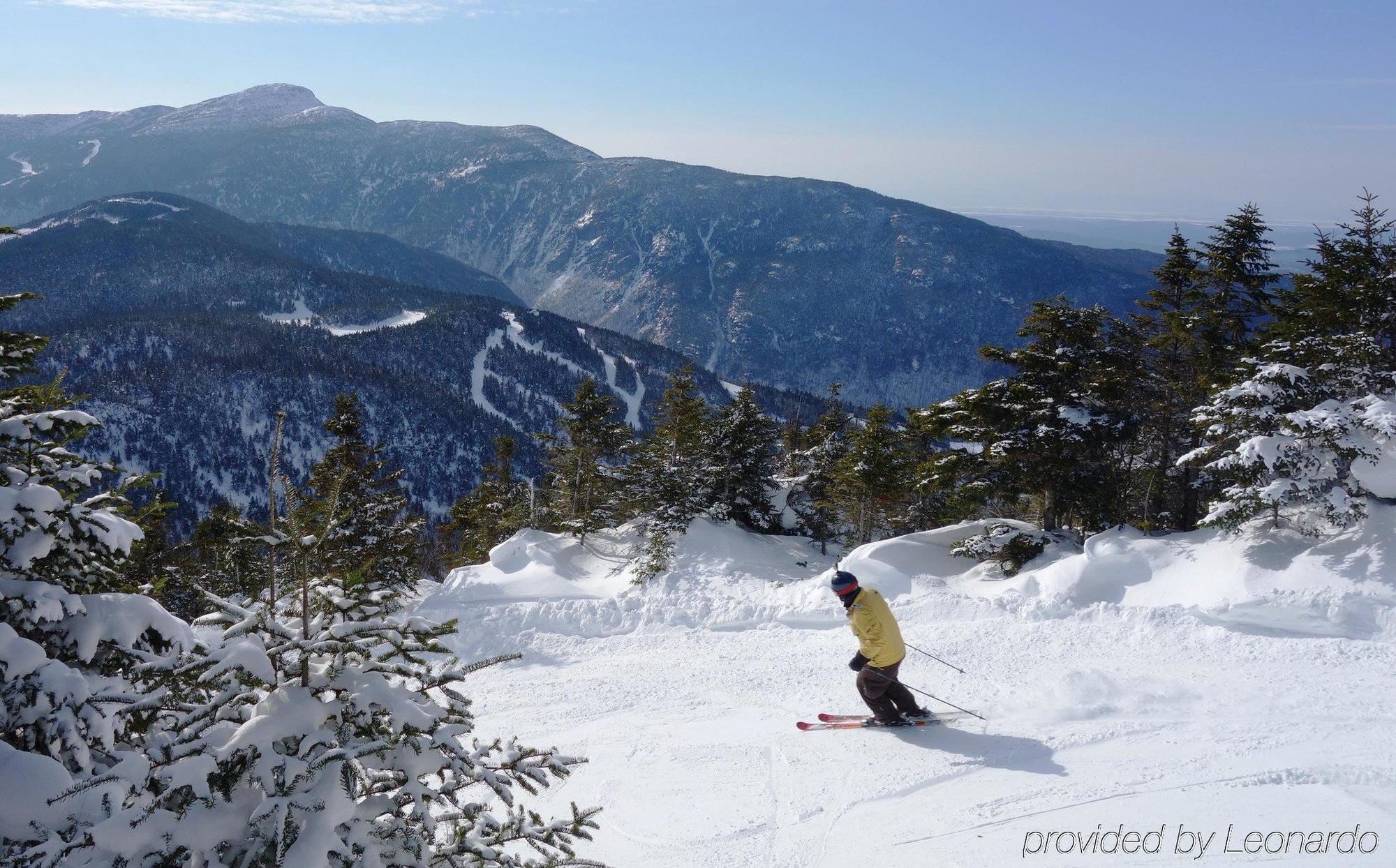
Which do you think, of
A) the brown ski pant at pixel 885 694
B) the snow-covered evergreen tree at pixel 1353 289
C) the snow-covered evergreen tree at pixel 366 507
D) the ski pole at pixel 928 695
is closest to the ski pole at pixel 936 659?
the ski pole at pixel 928 695

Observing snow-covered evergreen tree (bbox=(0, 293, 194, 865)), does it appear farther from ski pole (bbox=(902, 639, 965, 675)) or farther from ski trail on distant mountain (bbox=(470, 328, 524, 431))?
ski trail on distant mountain (bbox=(470, 328, 524, 431))

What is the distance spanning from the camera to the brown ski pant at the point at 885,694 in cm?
860

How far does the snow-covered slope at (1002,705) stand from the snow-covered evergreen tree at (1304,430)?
701 millimetres

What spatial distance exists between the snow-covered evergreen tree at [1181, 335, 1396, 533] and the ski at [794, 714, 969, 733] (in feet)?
29.0

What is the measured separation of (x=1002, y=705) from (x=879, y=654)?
5.74ft

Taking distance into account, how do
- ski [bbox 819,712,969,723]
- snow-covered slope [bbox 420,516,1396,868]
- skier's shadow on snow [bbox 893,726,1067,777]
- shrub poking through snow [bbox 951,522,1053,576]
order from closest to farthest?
snow-covered slope [bbox 420,516,1396,868]
skier's shadow on snow [bbox 893,726,1067,777]
ski [bbox 819,712,969,723]
shrub poking through snow [bbox 951,522,1053,576]

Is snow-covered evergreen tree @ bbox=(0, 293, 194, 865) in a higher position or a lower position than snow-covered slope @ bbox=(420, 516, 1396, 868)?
higher

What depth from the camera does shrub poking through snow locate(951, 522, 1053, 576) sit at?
17.4 m

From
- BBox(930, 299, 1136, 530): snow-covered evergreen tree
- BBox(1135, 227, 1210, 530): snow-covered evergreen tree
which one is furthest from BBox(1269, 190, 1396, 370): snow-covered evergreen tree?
BBox(930, 299, 1136, 530): snow-covered evergreen tree

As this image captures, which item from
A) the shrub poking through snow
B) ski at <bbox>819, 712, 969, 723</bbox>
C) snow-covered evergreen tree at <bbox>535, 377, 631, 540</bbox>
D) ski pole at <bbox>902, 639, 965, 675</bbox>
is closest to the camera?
ski at <bbox>819, 712, 969, 723</bbox>

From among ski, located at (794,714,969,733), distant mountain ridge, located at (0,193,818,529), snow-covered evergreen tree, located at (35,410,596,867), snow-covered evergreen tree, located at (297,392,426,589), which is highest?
snow-covered evergreen tree, located at (35,410,596,867)

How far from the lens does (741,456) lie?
83.9 ft

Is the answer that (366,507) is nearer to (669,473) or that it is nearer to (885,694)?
(669,473)

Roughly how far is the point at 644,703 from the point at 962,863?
566 centimetres
